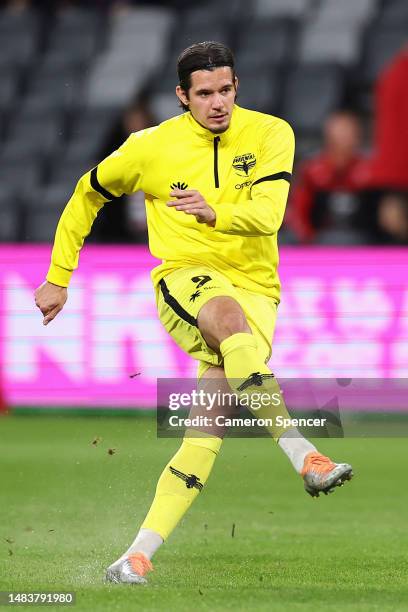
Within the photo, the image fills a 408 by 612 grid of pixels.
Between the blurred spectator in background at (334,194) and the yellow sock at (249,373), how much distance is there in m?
7.44

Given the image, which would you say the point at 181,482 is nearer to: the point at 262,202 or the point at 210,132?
the point at 262,202

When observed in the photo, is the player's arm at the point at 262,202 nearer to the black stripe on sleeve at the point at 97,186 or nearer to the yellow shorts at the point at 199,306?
the yellow shorts at the point at 199,306

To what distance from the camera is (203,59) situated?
546cm

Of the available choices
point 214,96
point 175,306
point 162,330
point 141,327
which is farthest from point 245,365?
point 141,327

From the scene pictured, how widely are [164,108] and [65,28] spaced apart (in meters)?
2.73

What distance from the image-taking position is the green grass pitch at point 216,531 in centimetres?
516

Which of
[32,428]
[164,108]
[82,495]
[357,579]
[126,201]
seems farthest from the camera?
[164,108]

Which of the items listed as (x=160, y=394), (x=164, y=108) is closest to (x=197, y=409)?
(x=160, y=394)

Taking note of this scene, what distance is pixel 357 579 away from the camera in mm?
5484

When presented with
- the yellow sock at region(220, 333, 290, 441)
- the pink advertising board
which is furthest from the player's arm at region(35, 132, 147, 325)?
the pink advertising board

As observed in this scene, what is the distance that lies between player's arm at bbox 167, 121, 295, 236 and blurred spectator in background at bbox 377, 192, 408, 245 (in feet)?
22.6

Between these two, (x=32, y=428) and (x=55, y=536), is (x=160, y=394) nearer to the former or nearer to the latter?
(x=55, y=536)

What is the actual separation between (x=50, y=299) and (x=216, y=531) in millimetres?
1684

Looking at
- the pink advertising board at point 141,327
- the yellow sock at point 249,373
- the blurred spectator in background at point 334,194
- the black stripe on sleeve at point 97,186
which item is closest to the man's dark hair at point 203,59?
the black stripe on sleeve at point 97,186
